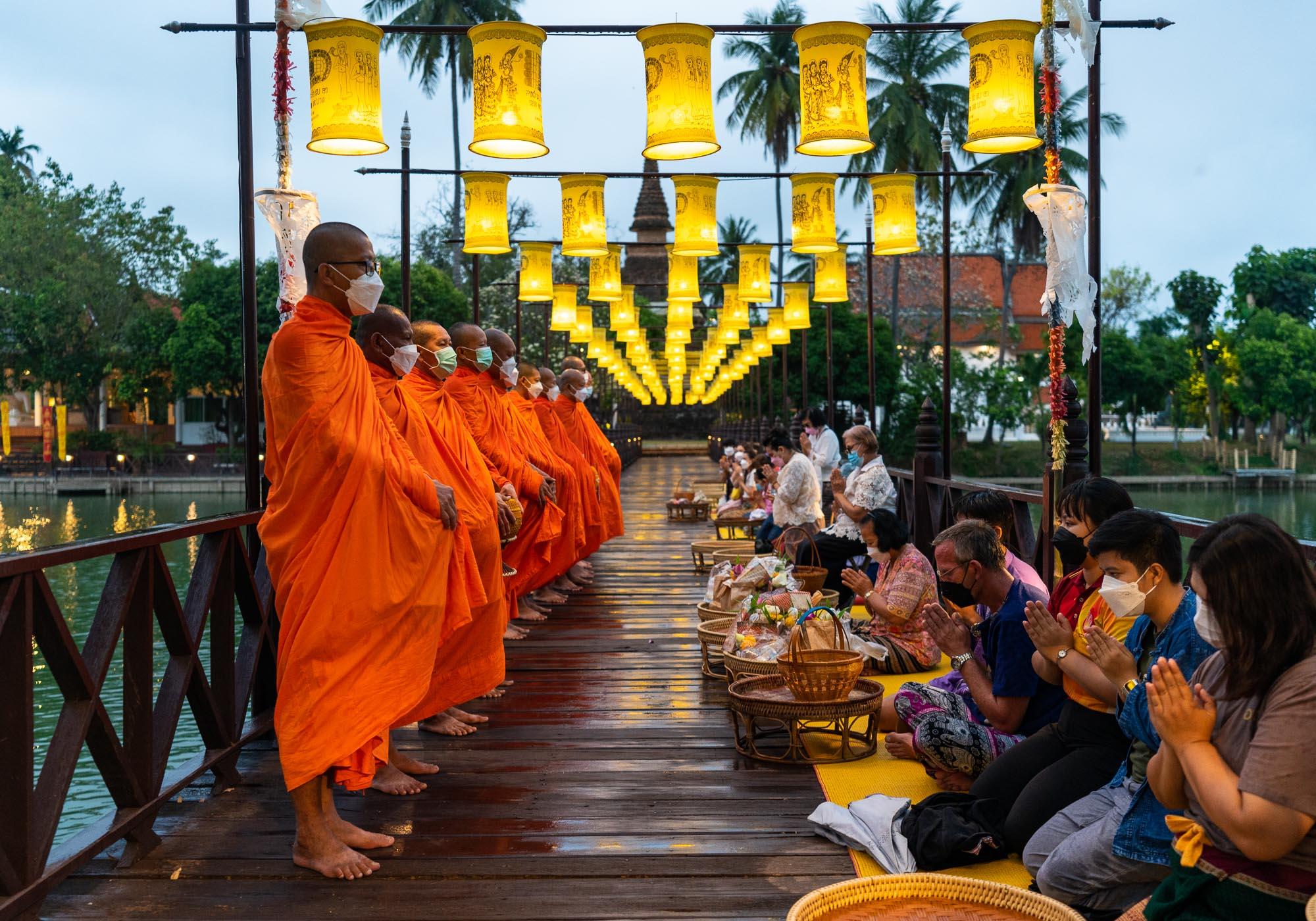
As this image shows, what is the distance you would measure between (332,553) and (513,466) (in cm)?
360

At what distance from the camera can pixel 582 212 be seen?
31.5 ft

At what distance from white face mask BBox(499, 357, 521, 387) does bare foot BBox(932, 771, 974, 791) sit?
12.9ft

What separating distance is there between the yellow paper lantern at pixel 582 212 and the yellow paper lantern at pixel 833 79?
3.51 metres

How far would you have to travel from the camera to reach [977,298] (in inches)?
1693

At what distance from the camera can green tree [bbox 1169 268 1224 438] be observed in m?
40.0

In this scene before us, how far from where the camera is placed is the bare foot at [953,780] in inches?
171

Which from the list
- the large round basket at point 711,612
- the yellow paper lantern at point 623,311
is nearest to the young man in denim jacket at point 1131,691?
the large round basket at point 711,612

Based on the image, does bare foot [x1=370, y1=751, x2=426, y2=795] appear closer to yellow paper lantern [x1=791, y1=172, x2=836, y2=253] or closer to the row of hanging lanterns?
the row of hanging lanterns

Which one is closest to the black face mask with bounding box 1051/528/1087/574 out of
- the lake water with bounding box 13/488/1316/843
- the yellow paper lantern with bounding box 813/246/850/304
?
the lake water with bounding box 13/488/1316/843

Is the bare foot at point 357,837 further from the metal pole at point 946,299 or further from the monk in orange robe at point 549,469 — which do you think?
the metal pole at point 946,299

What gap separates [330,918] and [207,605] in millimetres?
1497

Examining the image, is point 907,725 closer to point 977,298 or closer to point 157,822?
point 157,822

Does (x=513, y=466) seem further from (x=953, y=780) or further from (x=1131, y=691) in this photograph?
(x=1131, y=691)

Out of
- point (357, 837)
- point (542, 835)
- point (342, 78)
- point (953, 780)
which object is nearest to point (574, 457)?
point (342, 78)
